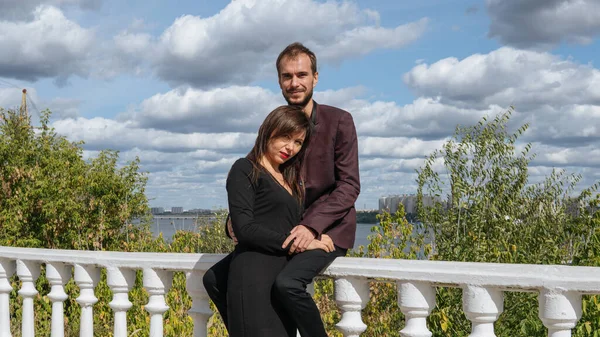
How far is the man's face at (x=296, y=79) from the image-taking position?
3.49 meters

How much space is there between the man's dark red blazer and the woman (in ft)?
0.34

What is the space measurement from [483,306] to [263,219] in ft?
3.55

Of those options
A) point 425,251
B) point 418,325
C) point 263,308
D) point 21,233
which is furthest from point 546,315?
point 21,233

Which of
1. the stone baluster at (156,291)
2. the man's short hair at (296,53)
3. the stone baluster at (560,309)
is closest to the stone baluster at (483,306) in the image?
the stone baluster at (560,309)

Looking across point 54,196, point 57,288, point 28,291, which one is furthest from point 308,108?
point 54,196

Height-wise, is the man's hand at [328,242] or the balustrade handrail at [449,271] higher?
the man's hand at [328,242]

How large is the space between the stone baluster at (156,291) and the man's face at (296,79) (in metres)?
1.32

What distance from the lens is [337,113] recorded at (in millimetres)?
3510

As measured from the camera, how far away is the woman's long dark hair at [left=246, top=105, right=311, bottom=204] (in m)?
3.24

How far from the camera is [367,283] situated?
10.8 ft

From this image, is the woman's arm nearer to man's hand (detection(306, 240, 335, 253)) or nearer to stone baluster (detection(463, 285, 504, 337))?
man's hand (detection(306, 240, 335, 253))

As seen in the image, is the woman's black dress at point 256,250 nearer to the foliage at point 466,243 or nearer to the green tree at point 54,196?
the foliage at point 466,243

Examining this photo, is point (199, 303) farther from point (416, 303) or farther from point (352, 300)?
→ point (416, 303)

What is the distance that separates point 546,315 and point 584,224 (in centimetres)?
383
